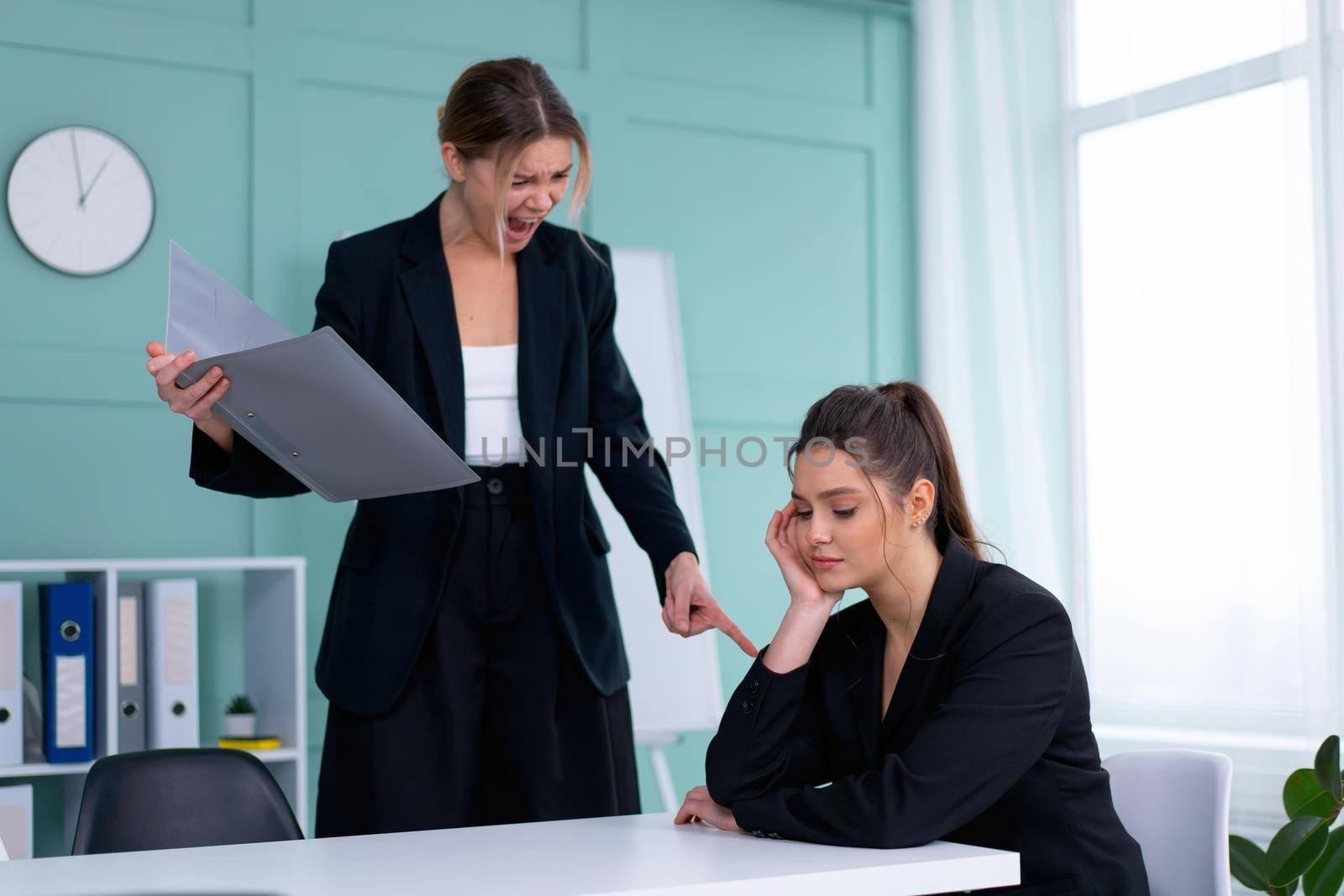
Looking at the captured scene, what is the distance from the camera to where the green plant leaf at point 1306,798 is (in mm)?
2705

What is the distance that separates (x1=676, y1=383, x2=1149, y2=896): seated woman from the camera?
4.91 feet

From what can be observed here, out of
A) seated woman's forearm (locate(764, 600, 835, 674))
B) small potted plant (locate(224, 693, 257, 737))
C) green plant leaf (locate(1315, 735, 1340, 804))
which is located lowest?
green plant leaf (locate(1315, 735, 1340, 804))

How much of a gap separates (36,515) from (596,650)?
171cm

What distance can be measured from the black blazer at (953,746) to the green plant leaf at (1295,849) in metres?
1.19

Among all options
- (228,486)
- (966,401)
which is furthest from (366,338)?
(966,401)

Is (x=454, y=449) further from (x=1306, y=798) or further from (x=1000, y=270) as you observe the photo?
(x=1000, y=270)

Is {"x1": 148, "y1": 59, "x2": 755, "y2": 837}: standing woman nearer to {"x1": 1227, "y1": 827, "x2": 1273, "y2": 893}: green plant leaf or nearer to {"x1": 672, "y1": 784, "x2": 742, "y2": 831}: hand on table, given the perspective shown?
{"x1": 672, "y1": 784, "x2": 742, "y2": 831}: hand on table

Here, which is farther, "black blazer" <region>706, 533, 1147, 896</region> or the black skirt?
the black skirt

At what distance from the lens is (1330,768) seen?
8.80 feet

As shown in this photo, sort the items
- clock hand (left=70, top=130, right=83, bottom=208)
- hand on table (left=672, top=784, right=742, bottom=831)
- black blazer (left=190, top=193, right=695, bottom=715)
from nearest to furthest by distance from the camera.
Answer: hand on table (left=672, top=784, right=742, bottom=831), black blazer (left=190, top=193, right=695, bottom=715), clock hand (left=70, top=130, right=83, bottom=208)

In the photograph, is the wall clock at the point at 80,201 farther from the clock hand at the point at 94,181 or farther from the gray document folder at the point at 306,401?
the gray document folder at the point at 306,401

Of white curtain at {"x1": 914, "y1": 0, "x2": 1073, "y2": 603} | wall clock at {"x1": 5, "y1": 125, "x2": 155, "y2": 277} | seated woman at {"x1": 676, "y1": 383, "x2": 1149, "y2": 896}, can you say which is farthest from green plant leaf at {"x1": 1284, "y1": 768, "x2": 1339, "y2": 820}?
wall clock at {"x1": 5, "y1": 125, "x2": 155, "y2": 277}

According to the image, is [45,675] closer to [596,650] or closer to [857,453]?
[596,650]

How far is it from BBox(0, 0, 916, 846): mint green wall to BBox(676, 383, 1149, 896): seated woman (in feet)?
6.01
